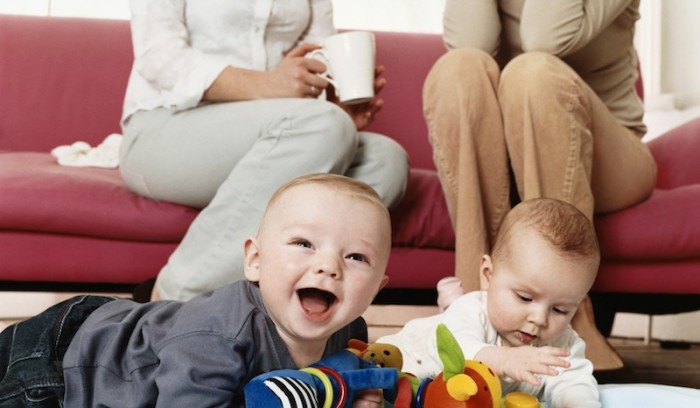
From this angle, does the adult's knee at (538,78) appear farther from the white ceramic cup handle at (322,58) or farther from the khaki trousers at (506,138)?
the white ceramic cup handle at (322,58)

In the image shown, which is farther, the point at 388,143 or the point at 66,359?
the point at 388,143

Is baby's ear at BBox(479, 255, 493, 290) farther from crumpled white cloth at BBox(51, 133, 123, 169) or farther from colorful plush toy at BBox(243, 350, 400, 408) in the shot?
crumpled white cloth at BBox(51, 133, 123, 169)

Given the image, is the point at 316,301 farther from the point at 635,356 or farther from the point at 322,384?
the point at 635,356

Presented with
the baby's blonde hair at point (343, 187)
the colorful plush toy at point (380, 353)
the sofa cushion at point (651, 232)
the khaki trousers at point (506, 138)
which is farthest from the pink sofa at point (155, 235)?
the baby's blonde hair at point (343, 187)

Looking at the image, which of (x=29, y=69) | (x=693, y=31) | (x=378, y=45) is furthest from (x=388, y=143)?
(x=693, y=31)

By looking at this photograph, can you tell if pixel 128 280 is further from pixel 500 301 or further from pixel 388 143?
pixel 500 301

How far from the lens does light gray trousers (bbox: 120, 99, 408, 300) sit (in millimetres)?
1212

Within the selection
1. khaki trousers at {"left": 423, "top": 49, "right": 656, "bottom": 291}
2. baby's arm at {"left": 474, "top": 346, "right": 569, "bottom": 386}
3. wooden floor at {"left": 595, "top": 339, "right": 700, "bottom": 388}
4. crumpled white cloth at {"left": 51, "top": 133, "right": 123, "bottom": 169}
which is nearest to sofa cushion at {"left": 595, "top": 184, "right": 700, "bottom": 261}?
khaki trousers at {"left": 423, "top": 49, "right": 656, "bottom": 291}

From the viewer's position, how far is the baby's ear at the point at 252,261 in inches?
31.0

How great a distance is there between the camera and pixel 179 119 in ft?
4.37

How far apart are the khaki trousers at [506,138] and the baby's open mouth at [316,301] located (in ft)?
1.76

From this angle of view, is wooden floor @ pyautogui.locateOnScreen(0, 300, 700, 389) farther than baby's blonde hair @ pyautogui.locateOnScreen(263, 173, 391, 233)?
Yes

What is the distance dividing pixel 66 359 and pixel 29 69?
4.59 ft

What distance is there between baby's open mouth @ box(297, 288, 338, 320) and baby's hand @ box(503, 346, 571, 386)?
22 cm
